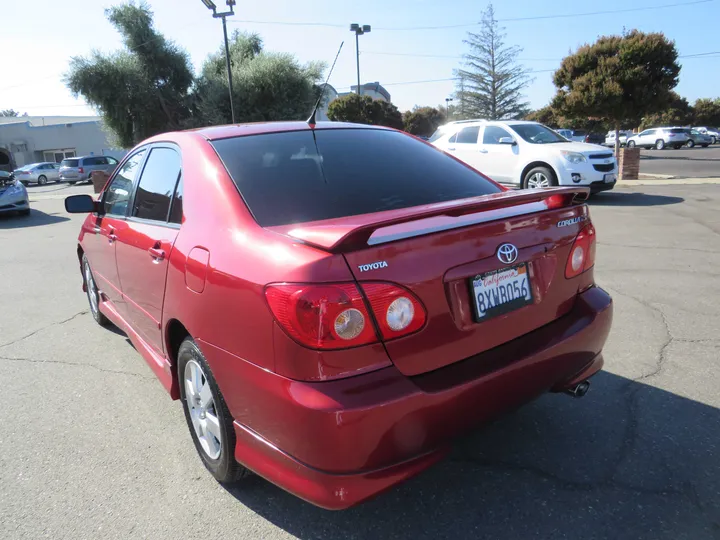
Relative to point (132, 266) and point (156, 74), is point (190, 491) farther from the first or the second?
point (156, 74)

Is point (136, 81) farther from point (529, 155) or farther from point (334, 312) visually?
point (334, 312)

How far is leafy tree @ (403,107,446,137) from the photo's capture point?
176 ft

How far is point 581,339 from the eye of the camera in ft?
8.07

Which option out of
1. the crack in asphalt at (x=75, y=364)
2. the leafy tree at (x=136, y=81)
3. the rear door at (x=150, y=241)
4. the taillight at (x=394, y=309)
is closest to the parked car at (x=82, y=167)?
the leafy tree at (x=136, y=81)

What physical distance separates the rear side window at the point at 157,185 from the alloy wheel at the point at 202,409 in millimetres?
869

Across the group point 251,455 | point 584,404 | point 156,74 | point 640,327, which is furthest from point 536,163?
point 156,74

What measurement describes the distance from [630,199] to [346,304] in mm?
11857

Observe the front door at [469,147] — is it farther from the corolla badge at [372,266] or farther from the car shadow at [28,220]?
the corolla badge at [372,266]

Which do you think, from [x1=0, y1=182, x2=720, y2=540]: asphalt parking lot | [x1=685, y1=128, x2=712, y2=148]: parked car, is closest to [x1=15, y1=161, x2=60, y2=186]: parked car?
[x1=0, y1=182, x2=720, y2=540]: asphalt parking lot

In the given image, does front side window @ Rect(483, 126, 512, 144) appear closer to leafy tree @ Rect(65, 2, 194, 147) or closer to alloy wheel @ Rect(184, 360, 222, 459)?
alloy wheel @ Rect(184, 360, 222, 459)

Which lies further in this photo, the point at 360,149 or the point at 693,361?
the point at 693,361

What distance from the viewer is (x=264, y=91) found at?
3088 cm

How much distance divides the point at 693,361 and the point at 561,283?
1.89m

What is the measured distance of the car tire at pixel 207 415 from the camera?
2.33 meters
